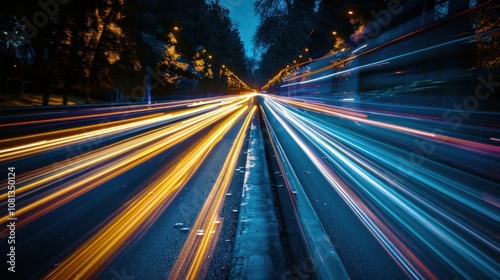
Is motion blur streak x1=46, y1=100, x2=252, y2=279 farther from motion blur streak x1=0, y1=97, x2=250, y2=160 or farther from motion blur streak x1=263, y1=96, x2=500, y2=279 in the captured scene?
motion blur streak x1=0, y1=97, x2=250, y2=160

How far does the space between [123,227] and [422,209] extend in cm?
420

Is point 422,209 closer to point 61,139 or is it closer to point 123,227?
point 123,227

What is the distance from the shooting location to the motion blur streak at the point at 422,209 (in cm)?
348

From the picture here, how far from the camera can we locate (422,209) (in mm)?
5059

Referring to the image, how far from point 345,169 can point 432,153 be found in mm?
3947

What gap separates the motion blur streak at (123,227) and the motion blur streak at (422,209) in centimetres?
288

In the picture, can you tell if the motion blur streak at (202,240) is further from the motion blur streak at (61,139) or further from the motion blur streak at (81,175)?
the motion blur streak at (61,139)

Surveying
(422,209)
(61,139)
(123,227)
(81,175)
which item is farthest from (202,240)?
(61,139)

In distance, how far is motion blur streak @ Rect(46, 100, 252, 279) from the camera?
124 inches

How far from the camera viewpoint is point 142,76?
1222 inches

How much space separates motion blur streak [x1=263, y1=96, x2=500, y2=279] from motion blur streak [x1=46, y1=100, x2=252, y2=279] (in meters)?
2.88

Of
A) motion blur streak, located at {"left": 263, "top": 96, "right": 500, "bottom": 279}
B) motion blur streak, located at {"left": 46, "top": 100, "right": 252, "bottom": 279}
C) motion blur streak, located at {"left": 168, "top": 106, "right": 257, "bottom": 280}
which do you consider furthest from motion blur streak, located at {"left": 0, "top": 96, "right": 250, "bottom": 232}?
motion blur streak, located at {"left": 263, "top": 96, "right": 500, "bottom": 279}

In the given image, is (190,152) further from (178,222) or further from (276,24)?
(276,24)

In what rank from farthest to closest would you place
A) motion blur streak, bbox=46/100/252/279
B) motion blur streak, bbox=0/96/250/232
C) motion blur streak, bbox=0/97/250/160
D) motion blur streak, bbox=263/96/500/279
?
motion blur streak, bbox=0/97/250/160 → motion blur streak, bbox=0/96/250/232 → motion blur streak, bbox=263/96/500/279 → motion blur streak, bbox=46/100/252/279
